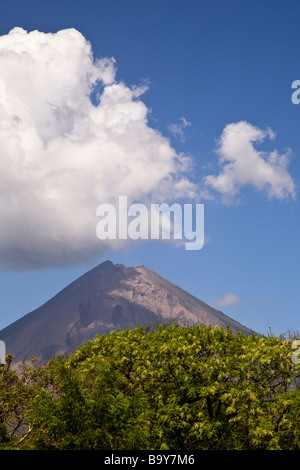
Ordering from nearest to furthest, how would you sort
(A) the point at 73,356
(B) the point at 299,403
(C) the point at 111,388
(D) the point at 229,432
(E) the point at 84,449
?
(E) the point at 84,449
(C) the point at 111,388
(B) the point at 299,403
(D) the point at 229,432
(A) the point at 73,356

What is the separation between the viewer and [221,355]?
35.8 m

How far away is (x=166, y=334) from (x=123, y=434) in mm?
14495

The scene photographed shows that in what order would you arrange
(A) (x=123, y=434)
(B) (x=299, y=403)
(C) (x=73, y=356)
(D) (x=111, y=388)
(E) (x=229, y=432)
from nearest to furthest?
(A) (x=123, y=434) → (D) (x=111, y=388) → (B) (x=299, y=403) → (E) (x=229, y=432) → (C) (x=73, y=356)

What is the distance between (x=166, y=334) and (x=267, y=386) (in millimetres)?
7427

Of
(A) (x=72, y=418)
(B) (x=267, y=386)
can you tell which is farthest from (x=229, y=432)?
(A) (x=72, y=418)

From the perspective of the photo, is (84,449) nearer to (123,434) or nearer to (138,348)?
(123,434)

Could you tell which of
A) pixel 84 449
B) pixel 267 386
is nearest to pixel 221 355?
pixel 267 386

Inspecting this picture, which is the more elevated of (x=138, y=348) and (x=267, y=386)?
(x=138, y=348)

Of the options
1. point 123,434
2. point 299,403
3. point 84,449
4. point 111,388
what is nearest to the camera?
point 84,449
